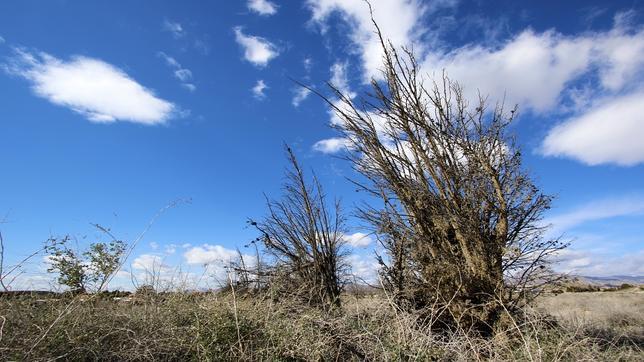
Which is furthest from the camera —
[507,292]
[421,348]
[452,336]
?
[507,292]

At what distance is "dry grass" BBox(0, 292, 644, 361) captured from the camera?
484 centimetres

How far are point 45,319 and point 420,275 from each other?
6260mm

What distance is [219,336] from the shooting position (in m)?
5.50

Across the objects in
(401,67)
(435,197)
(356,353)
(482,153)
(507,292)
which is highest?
(401,67)

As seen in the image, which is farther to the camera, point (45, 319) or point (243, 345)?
point (243, 345)

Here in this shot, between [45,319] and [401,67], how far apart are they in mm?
7679

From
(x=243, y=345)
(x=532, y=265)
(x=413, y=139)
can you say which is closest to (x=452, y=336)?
(x=532, y=265)

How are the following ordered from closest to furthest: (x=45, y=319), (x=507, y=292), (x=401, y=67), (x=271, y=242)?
(x=45, y=319)
(x=507, y=292)
(x=401, y=67)
(x=271, y=242)

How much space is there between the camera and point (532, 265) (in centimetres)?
752

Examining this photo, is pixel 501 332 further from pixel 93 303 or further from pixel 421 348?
pixel 93 303

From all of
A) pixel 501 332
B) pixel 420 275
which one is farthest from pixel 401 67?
pixel 501 332

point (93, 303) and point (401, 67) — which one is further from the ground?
point (401, 67)

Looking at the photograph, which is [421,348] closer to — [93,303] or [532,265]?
[532,265]

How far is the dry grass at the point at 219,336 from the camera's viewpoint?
484 cm
